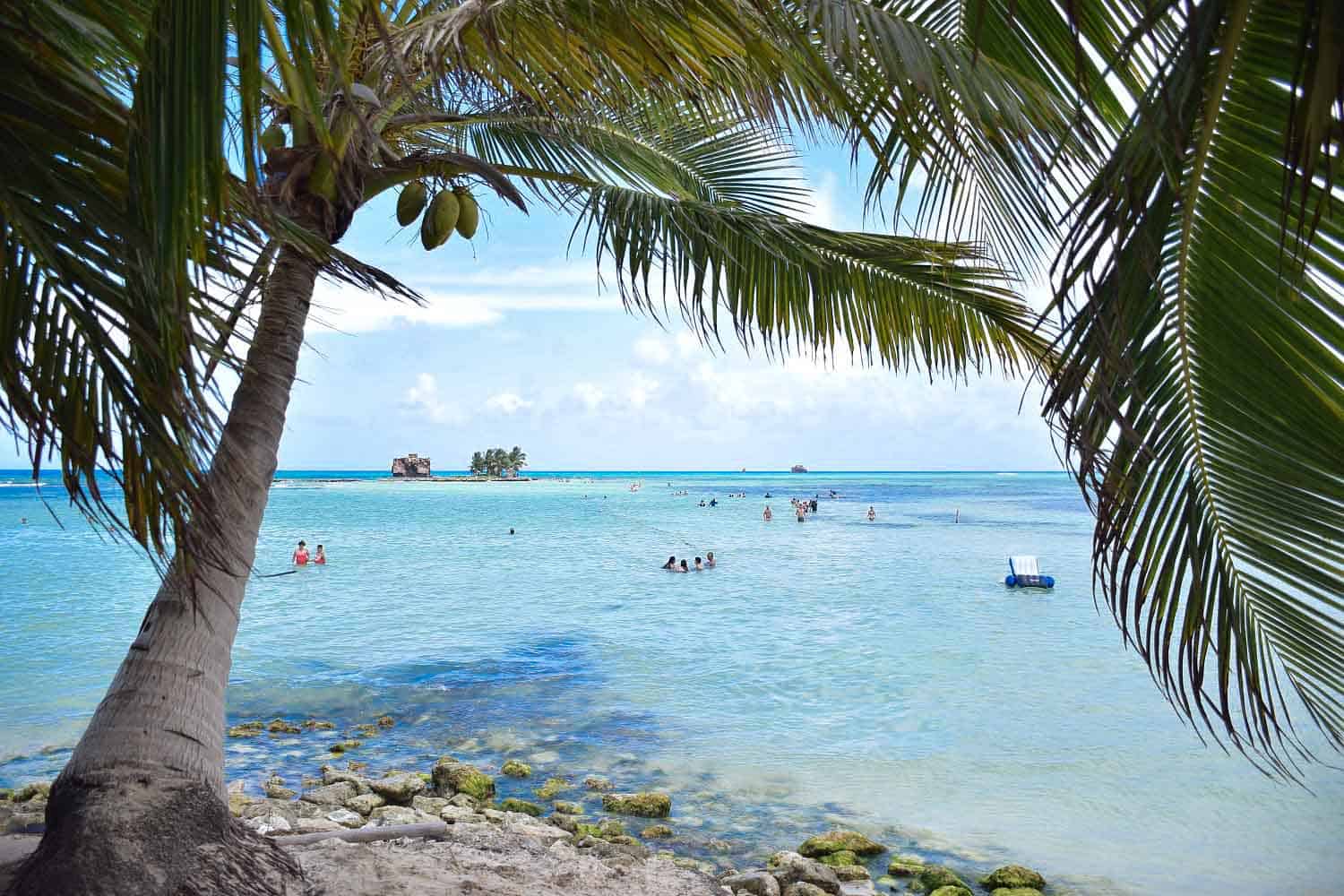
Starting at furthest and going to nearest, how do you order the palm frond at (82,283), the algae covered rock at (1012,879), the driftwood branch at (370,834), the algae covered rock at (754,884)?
the algae covered rock at (1012,879) < the algae covered rock at (754,884) < the driftwood branch at (370,834) < the palm frond at (82,283)

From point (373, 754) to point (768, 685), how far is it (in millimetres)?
5442

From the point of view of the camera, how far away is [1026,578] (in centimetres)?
2116

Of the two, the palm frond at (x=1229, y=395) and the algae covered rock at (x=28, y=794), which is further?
the algae covered rock at (x=28, y=794)

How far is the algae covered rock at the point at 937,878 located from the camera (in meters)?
5.70

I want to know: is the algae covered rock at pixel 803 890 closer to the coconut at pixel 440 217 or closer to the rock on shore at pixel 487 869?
the rock on shore at pixel 487 869

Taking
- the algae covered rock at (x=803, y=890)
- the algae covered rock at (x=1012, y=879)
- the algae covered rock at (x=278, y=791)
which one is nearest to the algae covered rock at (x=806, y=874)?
the algae covered rock at (x=803, y=890)

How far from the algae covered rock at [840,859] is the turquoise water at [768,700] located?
1.64 ft

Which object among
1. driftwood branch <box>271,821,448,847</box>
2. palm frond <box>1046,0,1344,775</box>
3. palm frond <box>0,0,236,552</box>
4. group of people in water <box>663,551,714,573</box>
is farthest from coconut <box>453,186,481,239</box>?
group of people in water <box>663,551,714,573</box>

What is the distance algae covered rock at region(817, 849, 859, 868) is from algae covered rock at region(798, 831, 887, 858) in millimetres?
35

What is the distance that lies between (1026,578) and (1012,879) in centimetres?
1643

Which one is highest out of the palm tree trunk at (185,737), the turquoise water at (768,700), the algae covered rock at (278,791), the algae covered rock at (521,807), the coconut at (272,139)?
the coconut at (272,139)

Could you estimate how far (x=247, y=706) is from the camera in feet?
33.9

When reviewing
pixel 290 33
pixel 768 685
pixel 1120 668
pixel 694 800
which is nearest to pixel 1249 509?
pixel 290 33

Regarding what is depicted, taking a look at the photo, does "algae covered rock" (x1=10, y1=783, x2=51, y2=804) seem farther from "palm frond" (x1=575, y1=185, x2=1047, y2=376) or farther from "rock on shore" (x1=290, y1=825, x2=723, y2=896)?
"palm frond" (x1=575, y1=185, x2=1047, y2=376)
